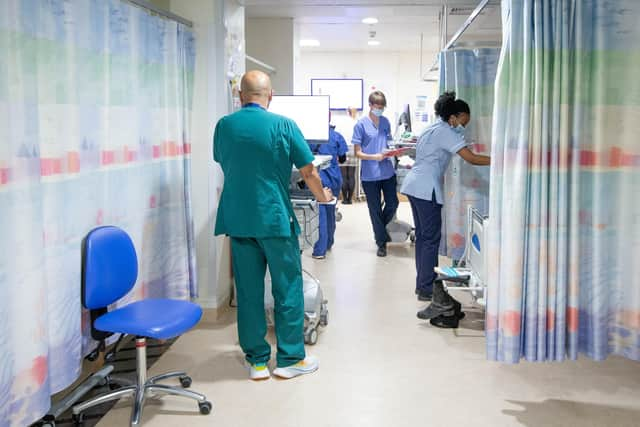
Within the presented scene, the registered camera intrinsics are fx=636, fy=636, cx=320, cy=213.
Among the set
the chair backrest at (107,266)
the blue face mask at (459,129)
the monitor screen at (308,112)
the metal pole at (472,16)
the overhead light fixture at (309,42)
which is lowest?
the chair backrest at (107,266)

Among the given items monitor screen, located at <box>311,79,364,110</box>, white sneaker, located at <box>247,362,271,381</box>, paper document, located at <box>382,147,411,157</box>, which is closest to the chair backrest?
white sneaker, located at <box>247,362,271,381</box>

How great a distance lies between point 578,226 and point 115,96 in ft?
6.84

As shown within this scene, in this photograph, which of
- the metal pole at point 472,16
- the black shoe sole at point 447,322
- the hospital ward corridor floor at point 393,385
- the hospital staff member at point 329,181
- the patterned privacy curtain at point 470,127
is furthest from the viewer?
the hospital staff member at point 329,181

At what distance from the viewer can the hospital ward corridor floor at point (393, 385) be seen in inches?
110

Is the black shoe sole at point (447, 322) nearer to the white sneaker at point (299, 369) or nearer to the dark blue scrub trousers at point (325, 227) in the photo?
the white sneaker at point (299, 369)

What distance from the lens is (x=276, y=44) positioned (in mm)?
7016

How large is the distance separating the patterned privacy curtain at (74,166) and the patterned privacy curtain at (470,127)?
6.79ft

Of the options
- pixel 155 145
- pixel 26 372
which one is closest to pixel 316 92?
pixel 155 145

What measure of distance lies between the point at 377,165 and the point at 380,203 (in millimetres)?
387

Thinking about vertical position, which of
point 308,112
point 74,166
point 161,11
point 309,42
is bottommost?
point 74,166

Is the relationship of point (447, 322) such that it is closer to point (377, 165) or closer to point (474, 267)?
point (474, 267)

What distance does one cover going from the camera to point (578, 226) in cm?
259

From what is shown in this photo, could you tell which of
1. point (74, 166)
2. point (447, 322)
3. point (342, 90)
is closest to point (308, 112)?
point (447, 322)

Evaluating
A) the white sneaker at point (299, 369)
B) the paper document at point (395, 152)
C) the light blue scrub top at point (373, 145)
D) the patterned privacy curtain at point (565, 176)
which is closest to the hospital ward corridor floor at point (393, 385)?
the white sneaker at point (299, 369)
